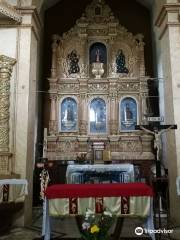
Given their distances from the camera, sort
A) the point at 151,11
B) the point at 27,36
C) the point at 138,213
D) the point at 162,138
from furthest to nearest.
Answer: the point at 151,11 → the point at 162,138 → the point at 27,36 → the point at 138,213

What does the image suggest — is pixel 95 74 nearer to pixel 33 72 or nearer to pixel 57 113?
pixel 57 113

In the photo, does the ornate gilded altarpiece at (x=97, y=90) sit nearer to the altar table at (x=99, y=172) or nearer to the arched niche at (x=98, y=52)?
the arched niche at (x=98, y=52)

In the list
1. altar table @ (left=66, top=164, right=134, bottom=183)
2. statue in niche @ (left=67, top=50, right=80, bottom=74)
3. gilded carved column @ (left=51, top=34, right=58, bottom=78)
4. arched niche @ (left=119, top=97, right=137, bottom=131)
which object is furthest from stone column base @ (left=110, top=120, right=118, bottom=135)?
gilded carved column @ (left=51, top=34, right=58, bottom=78)

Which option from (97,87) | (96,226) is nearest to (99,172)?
(97,87)

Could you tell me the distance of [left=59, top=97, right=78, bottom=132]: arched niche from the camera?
1157 cm

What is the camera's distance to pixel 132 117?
37.8ft

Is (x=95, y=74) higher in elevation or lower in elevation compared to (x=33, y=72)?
higher

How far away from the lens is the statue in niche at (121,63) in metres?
12.1

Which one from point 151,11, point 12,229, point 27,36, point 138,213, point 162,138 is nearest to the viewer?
point 138,213

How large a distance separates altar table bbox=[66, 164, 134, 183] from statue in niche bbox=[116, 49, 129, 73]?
4540mm

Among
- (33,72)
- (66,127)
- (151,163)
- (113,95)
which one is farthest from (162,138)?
(33,72)

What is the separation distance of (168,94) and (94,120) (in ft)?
13.3

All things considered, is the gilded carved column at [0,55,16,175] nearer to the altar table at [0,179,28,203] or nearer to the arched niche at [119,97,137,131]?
the altar table at [0,179,28,203]

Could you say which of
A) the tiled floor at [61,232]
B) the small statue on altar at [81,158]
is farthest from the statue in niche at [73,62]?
the tiled floor at [61,232]
